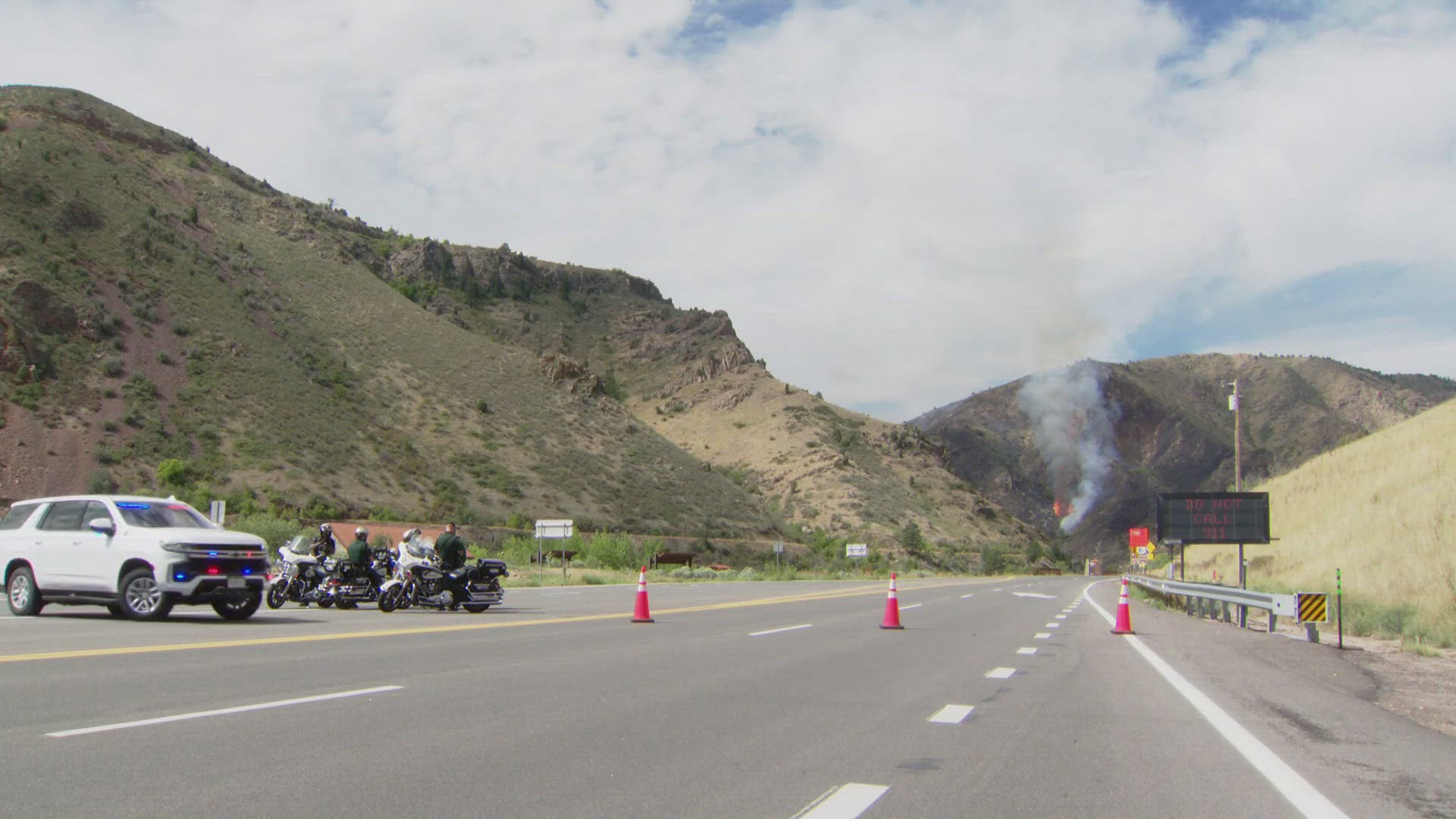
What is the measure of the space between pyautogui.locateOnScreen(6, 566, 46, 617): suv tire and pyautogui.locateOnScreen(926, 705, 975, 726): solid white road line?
14.1 metres

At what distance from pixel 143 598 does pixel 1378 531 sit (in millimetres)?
30381

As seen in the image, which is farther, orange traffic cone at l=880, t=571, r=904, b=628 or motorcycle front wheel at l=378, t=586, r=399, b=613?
motorcycle front wheel at l=378, t=586, r=399, b=613

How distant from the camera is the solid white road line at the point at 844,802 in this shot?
17.8 feet

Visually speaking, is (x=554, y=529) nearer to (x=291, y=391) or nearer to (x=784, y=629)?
(x=784, y=629)

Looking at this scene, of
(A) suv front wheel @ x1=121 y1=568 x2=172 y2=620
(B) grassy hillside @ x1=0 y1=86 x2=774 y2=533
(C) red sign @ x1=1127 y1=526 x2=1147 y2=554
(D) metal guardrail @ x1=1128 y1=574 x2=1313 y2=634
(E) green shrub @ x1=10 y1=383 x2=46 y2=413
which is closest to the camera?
(A) suv front wheel @ x1=121 y1=568 x2=172 y2=620

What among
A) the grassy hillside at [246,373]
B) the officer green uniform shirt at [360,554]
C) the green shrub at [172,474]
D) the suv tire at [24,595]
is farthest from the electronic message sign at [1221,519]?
the green shrub at [172,474]

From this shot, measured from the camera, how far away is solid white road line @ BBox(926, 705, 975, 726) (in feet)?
27.6

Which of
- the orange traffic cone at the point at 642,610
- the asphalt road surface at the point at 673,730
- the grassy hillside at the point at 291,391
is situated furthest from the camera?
the grassy hillside at the point at 291,391

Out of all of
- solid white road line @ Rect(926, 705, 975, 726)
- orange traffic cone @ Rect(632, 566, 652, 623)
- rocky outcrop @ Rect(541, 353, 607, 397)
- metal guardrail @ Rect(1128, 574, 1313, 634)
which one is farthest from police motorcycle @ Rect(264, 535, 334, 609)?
rocky outcrop @ Rect(541, 353, 607, 397)

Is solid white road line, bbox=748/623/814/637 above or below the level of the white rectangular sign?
below

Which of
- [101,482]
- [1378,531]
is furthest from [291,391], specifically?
[1378,531]

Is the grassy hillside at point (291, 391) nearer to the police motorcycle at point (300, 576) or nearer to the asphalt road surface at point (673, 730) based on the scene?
the police motorcycle at point (300, 576)

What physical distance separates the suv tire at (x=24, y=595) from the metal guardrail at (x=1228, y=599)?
18.6 m

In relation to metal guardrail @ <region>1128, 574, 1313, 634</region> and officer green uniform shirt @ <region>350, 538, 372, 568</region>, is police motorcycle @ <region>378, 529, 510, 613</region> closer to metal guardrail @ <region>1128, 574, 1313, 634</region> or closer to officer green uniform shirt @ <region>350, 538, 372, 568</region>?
officer green uniform shirt @ <region>350, 538, 372, 568</region>
